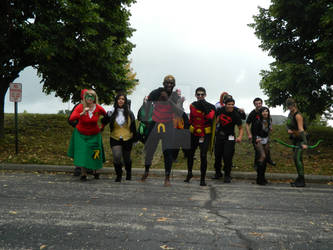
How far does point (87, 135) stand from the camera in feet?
26.5

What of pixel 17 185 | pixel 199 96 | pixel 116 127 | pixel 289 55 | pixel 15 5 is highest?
pixel 15 5

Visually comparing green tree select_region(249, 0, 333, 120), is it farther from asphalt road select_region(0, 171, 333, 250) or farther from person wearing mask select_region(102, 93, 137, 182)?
person wearing mask select_region(102, 93, 137, 182)

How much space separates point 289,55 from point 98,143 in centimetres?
1176

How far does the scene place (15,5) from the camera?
14.3m

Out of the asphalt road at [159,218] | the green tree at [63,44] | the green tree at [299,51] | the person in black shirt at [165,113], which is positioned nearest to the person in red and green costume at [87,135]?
the asphalt road at [159,218]

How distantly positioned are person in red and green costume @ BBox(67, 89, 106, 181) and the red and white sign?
5.22m

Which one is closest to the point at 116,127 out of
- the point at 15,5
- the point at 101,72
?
the point at 101,72

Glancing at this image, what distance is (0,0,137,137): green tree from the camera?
13.5 metres

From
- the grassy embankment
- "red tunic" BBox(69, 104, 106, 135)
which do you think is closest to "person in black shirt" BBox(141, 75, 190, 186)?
the grassy embankment

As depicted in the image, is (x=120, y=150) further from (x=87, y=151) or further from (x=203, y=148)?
(x=203, y=148)

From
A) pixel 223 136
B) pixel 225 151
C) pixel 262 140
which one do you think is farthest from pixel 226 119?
pixel 262 140

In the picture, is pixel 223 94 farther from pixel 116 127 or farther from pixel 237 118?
pixel 116 127

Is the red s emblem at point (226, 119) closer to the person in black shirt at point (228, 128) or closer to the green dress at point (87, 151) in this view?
the person in black shirt at point (228, 128)

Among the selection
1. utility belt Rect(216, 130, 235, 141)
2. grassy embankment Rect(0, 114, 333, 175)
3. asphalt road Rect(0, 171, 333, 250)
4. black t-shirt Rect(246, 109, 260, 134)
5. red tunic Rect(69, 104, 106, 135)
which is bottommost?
asphalt road Rect(0, 171, 333, 250)
